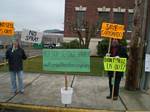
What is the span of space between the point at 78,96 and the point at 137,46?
9.80ft

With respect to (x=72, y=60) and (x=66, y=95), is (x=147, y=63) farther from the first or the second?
(x=66, y=95)

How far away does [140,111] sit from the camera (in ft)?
30.4

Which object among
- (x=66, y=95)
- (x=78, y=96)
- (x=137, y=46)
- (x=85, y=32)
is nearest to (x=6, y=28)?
(x=78, y=96)

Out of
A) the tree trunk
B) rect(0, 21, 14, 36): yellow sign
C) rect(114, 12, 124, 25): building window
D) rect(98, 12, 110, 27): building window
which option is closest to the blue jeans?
rect(0, 21, 14, 36): yellow sign

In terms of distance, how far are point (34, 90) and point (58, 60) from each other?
7.59ft

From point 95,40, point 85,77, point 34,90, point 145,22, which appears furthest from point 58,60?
point 95,40

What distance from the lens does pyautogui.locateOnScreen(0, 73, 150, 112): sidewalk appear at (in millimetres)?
9680

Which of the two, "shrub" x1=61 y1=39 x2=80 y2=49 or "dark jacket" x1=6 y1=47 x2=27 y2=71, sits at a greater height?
"dark jacket" x1=6 y1=47 x2=27 y2=71

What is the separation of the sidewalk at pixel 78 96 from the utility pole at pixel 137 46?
0.55 m

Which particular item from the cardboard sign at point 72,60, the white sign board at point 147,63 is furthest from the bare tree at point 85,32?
the cardboard sign at point 72,60

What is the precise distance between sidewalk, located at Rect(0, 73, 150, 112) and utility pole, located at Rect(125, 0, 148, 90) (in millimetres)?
549

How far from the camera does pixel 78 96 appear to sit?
35.5ft

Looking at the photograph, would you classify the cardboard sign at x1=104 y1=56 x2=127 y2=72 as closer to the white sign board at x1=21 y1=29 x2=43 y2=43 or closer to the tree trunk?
the tree trunk

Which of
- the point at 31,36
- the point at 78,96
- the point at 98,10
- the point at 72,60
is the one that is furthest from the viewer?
the point at 98,10
